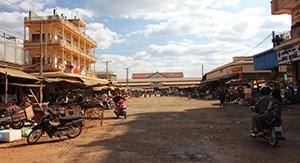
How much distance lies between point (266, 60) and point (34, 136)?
70.5 ft

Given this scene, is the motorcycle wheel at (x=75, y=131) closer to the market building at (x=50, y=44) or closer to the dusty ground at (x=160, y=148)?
the dusty ground at (x=160, y=148)

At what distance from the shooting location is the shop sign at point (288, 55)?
63.7 feet

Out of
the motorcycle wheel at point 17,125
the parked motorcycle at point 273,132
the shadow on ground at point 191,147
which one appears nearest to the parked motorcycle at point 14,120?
the motorcycle wheel at point 17,125

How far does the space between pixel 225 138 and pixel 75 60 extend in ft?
124

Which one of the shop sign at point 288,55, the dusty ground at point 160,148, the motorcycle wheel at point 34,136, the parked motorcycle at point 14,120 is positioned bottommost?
the dusty ground at point 160,148

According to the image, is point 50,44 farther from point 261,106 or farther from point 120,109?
point 261,106

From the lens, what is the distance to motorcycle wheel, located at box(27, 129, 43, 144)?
942 cm

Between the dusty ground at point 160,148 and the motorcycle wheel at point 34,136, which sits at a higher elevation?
the motorcycle wheel at point 34,136

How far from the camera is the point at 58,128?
31.7 ft

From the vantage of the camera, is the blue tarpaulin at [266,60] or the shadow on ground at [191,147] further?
the blue tarpaulin at [266,60]

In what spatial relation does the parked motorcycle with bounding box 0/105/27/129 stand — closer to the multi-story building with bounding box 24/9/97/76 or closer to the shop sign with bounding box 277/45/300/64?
the shop sign with bounding box 277/45/300/64

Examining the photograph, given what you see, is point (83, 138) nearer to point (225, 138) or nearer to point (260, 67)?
point (225, 138)

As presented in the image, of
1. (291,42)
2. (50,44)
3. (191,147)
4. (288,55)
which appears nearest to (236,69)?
(288,55)

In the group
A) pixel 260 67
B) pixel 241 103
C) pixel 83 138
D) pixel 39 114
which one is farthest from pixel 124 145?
pixel 260 67
